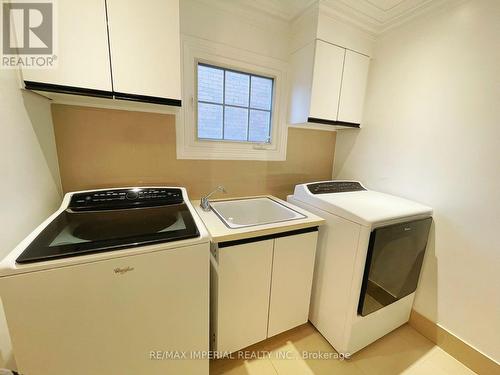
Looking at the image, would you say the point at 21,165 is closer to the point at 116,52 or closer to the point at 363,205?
the point at 116,52

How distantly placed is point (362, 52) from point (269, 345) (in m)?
2.37

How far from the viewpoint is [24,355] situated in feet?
2.47

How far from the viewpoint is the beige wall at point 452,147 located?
1198 mm

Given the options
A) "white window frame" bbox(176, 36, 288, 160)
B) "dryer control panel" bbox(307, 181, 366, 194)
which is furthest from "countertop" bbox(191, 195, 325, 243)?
"white window frame" bbox(176, 36, 288, 160)

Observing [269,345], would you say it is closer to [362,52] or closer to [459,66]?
[459,66]

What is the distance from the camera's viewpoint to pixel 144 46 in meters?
1.05

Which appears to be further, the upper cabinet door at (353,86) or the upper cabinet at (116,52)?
the upper cabinet door at (353,86)

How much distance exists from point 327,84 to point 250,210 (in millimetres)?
1187

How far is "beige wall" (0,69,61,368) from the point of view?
827 millimetres

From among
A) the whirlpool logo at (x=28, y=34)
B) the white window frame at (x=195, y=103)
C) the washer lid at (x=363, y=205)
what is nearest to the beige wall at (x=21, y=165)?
the whirlpool logo at (x=28, y=34)

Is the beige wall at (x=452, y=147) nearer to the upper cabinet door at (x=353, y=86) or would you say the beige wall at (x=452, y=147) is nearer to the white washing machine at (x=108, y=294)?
the upper cabinet door at (x=353, y=86)

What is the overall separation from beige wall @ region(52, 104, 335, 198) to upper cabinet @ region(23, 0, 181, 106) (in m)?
0.32

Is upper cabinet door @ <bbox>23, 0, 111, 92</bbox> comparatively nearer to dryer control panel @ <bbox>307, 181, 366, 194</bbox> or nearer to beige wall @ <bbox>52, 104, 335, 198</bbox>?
beige wall @ <bbox>52, 104, 335, 198</bbox>

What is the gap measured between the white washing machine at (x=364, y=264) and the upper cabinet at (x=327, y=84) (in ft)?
2.13
